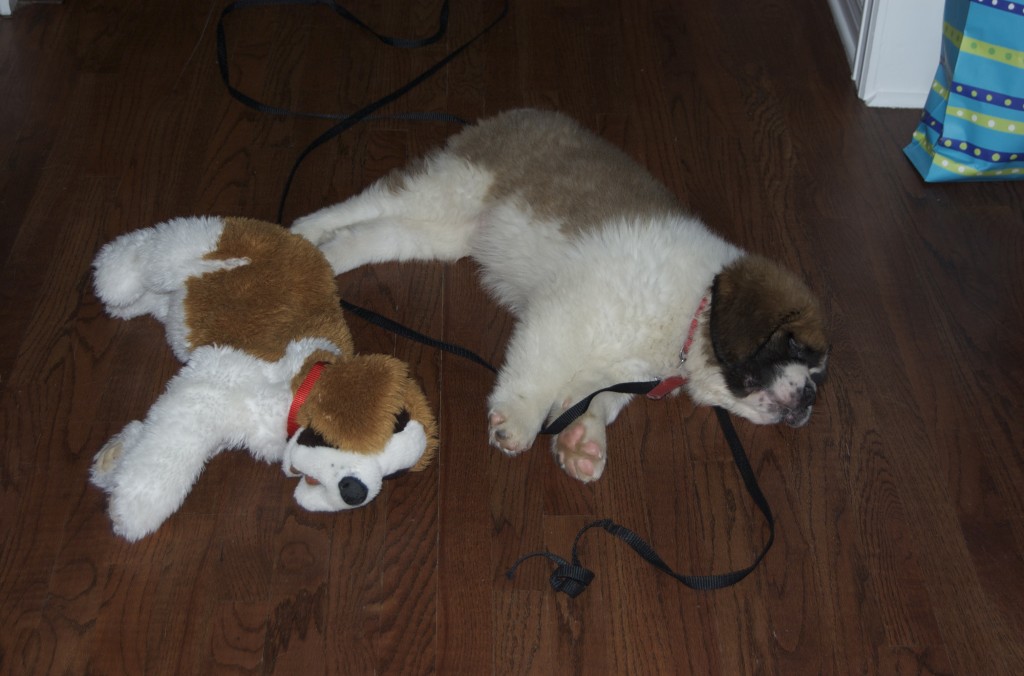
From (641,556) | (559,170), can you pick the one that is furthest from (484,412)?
(559,170)

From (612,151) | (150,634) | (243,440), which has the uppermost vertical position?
(612,151)

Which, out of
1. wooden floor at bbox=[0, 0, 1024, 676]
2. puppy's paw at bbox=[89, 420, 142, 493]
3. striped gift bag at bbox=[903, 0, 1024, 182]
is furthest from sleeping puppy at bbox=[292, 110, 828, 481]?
striped gift bag at bbox=[903, 0, 1024, 182]

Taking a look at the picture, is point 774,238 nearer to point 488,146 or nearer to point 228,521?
point 488,146

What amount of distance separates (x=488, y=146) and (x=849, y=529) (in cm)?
129

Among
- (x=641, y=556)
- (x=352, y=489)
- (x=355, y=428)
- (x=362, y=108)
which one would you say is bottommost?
(x=641, y=556)

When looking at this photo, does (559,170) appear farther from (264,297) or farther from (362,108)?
(362,108)

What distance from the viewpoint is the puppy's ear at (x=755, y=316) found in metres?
2.20

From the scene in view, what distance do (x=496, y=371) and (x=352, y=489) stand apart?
0.64m

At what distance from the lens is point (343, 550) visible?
82.3 inches

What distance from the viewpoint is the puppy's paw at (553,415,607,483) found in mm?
2229

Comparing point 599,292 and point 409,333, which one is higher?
point 599,292

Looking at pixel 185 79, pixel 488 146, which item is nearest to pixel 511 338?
pixel 488 146

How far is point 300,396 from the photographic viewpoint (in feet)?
6.41

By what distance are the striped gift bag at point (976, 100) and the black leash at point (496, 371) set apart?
4.21ft
